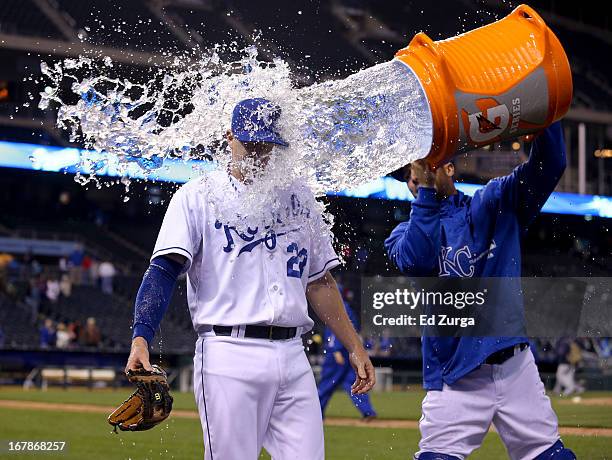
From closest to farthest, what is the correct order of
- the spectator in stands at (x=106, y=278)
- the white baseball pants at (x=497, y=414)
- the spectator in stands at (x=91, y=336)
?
the white baseball pants at (x=497, y=414) → the spectator in stands at (x=91, y=336) → the spectator in stands at (x=106, y=278)

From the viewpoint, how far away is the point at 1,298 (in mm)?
19953

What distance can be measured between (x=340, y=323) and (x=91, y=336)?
49.0 ft

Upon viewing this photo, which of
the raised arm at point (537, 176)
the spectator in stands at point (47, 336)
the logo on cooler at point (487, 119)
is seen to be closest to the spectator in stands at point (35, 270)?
the spectator in stands at point (47, 336)

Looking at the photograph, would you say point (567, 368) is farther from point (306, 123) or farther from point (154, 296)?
point (154, 296)

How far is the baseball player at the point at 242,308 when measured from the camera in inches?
125

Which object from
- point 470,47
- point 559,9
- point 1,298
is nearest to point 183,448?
point 470,47

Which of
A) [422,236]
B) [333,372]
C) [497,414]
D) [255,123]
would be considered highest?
[255,123]

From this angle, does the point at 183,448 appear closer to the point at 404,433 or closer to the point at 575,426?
the point at 404,433

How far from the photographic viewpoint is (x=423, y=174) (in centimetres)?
396

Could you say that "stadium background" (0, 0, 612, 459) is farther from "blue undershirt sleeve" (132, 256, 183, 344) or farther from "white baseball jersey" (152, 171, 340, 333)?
"blue undershirt sleeve" (132, 256, 183, 344)

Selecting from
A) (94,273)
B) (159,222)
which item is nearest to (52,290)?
(94,273)

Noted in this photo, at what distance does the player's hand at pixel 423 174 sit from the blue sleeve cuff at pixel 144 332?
1390mm

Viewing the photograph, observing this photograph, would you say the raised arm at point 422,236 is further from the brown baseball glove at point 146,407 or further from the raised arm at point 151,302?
the brown baseball glove at point 146,407

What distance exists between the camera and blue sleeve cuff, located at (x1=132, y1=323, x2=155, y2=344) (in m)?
3.09
